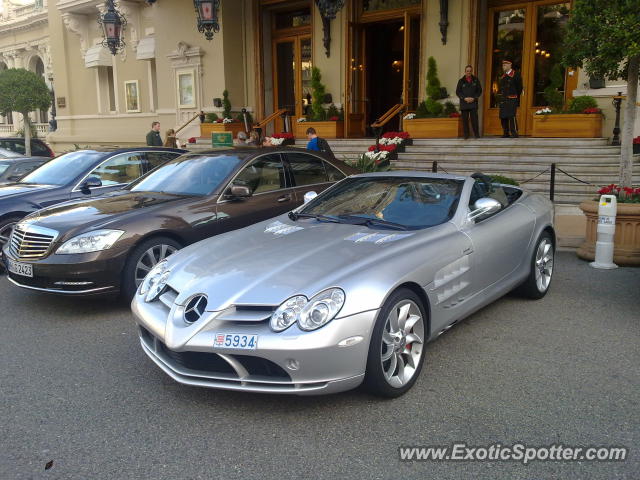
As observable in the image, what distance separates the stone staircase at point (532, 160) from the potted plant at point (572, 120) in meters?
0.38

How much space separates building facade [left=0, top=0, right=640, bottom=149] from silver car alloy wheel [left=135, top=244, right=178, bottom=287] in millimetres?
10826

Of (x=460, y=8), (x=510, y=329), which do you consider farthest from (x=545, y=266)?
(x=460, y=8)

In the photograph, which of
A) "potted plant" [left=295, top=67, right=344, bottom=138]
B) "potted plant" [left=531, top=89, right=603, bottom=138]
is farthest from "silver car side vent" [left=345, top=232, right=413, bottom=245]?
"potted plant" [left=295, top=67, right=344, bottom=138]

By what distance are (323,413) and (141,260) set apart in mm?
2857

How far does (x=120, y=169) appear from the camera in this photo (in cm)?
804

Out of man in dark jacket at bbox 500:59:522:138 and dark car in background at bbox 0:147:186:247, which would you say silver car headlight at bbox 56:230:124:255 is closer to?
dark car in background at bbox 0:147:186:247

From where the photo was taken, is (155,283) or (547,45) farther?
(547,45)

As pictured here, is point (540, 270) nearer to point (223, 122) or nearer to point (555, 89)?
point (555, 89)

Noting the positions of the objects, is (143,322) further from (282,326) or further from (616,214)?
(616,214)

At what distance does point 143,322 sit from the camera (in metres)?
3.84

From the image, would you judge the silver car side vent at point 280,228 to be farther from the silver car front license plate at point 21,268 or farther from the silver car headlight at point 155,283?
the silver car front license plate at point 21,268

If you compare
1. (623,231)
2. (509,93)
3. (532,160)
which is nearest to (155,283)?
(623,231)

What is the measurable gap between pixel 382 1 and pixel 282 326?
15454mm

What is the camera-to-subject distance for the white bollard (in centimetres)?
705
